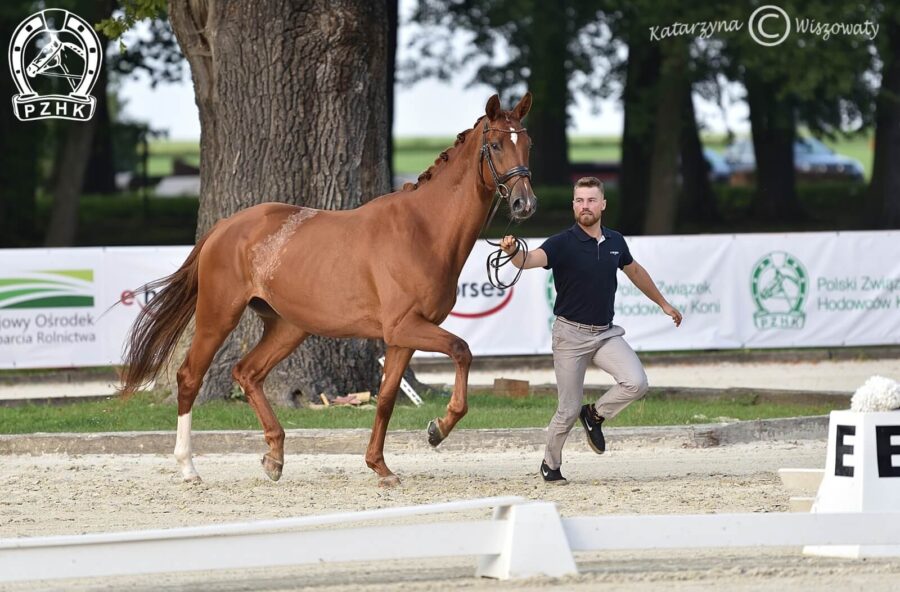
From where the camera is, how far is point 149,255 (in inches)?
A: 653

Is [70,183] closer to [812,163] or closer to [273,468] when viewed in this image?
[273,468]

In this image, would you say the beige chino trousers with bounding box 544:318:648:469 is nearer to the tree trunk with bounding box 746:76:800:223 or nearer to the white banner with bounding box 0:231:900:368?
the white banner with bounding box 0:231:900:368

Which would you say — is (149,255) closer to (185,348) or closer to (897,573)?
(185,348)

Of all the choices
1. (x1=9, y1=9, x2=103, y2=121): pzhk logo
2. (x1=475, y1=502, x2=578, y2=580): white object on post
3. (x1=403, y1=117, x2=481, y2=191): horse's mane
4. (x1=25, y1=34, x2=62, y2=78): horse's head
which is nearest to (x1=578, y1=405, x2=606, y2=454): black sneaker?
(x1=403, y1=117, x2=481, y2=191): horse's mane

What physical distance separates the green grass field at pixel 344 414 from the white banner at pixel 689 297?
9.80ft

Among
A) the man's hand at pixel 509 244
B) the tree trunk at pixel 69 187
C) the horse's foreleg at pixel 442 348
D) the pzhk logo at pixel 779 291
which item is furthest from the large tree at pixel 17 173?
the man's hand at pixel 509 244

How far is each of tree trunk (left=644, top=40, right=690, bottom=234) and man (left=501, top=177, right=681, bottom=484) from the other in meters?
18.9

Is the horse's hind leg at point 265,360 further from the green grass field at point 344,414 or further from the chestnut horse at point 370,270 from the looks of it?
the green grass field at point 344,414

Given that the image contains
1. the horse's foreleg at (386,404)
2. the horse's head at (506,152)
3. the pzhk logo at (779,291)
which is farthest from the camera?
the pzhk logo at (779,291)

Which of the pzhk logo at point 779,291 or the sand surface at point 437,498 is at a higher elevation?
the pzhk logo at point 779,291

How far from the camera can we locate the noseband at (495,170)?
8555 millimetres

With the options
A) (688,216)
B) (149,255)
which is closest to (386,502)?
(149,255)

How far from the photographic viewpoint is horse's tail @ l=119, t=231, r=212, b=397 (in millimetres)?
10188

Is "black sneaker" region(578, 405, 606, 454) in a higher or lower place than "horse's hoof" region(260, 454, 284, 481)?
higher
